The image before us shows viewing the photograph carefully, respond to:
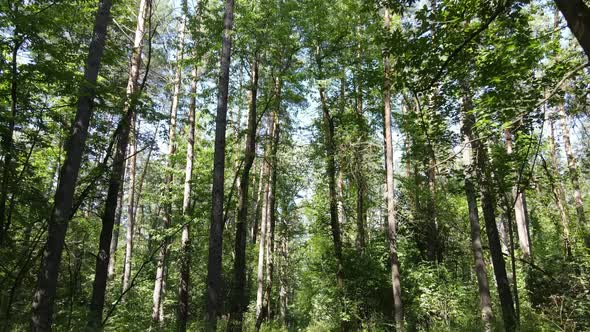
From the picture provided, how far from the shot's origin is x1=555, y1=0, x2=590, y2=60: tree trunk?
292cm

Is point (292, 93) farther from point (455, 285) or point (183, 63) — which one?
point (455, 285)

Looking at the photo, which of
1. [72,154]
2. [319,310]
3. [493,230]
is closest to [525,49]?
[493,230]

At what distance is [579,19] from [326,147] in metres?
11.9

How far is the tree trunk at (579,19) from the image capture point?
9.59ft

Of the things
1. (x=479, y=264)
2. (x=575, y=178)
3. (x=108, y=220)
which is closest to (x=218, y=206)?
(x=108, y=220)

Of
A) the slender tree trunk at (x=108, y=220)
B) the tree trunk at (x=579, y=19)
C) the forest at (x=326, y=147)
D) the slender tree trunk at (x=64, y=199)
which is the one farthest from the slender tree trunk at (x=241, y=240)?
the tree trunk at (x=579, y=19)

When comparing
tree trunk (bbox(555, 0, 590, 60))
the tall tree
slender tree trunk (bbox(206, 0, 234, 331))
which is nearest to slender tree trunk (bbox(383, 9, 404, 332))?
the tall tree

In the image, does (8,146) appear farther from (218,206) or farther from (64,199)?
(218,206)

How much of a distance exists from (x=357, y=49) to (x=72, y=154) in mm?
11194

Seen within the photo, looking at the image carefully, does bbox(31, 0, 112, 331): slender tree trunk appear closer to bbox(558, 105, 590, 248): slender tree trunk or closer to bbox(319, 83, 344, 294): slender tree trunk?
bbox(319, 83, 344, 294): slender tree trunk

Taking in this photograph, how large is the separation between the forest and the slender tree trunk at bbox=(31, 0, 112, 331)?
33 millimetres

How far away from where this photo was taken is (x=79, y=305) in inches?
390

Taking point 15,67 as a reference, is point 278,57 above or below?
above

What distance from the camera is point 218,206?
28.8 feet
